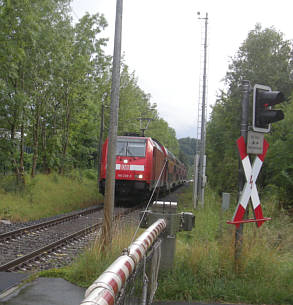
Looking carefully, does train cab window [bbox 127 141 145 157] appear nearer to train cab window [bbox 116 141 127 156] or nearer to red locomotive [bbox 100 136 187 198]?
red locomotive [bbox 100 136 187 198]

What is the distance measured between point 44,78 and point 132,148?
5145 mm

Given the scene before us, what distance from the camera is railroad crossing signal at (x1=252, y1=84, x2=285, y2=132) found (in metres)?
5.81

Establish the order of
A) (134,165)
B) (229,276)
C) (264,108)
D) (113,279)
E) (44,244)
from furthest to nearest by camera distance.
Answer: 1. (134,165)
2. (44,244)
3. (264,108)
4. (229,276)
5. (113,279)

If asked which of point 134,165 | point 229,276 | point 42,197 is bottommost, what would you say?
point 42,197

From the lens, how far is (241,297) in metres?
5.10

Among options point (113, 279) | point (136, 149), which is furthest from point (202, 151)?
point (113, 279)

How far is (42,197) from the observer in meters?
17.8

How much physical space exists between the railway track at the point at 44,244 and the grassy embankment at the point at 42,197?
2.36 metres

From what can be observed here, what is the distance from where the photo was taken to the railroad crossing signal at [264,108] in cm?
581

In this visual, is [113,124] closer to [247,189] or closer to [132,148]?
[247,189]

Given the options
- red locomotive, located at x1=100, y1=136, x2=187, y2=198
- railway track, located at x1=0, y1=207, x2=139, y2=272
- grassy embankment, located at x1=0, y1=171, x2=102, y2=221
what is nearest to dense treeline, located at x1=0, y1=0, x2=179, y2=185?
grassy embankment, located at x1=0, y1=171, x2=102, y2=221

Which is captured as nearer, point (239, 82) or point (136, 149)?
point (136, 149)

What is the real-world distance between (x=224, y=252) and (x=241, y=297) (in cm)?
76

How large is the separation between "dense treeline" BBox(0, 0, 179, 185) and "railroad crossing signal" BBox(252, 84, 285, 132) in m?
10.4
